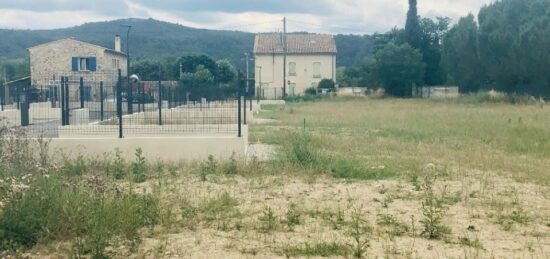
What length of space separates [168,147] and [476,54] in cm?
4472

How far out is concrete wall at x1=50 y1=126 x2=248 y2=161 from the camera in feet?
45.5

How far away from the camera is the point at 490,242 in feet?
24.5

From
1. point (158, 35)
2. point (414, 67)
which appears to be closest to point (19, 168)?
point (414, 67)

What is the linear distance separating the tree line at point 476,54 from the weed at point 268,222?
4064 cm

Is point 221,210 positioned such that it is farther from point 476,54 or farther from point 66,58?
point 66,58

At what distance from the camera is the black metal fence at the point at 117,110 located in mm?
15141

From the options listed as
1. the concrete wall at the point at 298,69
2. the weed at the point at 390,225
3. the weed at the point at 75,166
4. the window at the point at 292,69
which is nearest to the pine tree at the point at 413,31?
the concrete wall at the point at 298,69

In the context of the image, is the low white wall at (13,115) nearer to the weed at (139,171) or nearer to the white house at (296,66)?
the weed at (139,171)

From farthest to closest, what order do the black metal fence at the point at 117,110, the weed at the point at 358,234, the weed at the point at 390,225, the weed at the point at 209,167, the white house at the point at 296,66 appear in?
the white house at the point at 296,66, the black metal fence at the point at 117,110, the weed at the point at 209,167, the weed at the point at 390,225, the weed at the point at 358,234

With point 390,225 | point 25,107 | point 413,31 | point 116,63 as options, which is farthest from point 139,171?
point 116,63

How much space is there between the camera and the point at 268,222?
8234 mm

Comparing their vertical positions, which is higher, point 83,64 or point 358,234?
point 83,64

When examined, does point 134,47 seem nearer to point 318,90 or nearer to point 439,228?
point 318,90

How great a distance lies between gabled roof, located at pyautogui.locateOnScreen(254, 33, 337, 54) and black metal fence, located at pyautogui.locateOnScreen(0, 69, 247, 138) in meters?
54.5
